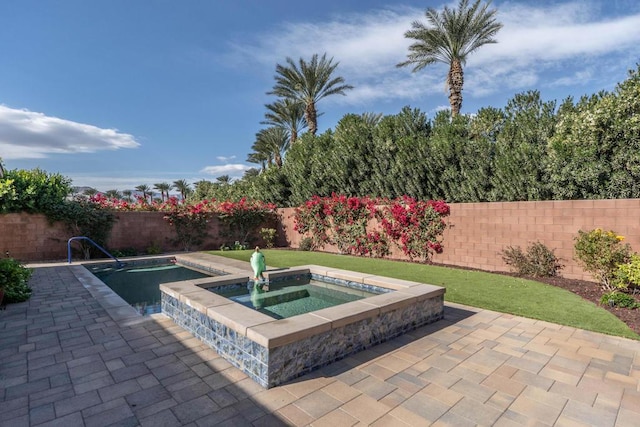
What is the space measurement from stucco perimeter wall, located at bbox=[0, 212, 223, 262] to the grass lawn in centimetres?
874

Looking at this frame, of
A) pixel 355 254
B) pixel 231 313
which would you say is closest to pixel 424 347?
pixel 231 313

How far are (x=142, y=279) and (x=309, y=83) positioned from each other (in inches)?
633

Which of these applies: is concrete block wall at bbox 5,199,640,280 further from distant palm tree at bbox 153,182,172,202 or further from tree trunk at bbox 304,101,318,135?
distant palm tree at bbox 153,182,172,202

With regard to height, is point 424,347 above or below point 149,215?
below

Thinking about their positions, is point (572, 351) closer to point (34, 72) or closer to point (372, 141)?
point (372, 141)

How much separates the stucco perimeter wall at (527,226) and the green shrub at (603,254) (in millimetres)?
422

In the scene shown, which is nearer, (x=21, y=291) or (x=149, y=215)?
(x=21, y=291)

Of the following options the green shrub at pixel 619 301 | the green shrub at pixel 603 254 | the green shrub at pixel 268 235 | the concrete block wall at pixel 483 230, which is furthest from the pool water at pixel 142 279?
the green shrub at pixel 603 254

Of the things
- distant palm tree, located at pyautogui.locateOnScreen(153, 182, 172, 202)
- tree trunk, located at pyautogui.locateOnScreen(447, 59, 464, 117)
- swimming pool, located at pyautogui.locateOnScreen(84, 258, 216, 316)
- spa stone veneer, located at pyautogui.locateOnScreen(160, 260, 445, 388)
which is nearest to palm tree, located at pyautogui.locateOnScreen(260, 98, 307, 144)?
tree trunk, located at pyautogui.locateOnScreen(447, 59, 464, 117)

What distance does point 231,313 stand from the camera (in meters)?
3.94

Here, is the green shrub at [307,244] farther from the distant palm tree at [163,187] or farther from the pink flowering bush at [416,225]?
the distant palm tree at [163,187]

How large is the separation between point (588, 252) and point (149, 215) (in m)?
15.2

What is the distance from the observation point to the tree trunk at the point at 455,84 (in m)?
15.8

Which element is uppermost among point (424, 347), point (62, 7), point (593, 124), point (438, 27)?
point (438, 27)
